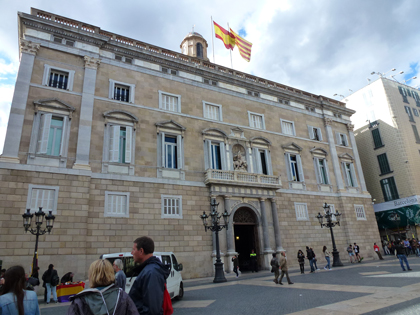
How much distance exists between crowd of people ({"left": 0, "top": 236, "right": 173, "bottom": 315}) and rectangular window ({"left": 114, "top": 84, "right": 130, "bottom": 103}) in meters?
18.9

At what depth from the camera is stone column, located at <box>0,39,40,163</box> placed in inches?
642

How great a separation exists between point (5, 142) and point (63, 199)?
4540mm

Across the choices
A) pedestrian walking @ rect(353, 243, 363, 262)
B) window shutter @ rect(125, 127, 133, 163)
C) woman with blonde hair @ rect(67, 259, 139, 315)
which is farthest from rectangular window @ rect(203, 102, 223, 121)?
woman with blonde hair @ rect(67, 259, 139, 315)

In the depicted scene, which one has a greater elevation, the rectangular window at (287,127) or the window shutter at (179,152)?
the rectangular window at (287,127)

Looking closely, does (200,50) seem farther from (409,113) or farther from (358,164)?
(409,113)

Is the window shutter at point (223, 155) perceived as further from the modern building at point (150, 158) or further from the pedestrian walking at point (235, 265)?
the pedestrian walking at point (235, 265)

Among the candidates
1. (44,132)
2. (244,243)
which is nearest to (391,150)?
(244,243)

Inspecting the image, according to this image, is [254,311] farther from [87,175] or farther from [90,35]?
Answer: [90,35]

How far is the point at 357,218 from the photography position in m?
29.1

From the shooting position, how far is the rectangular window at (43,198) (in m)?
16.1

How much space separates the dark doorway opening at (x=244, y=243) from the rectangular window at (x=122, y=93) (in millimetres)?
13791

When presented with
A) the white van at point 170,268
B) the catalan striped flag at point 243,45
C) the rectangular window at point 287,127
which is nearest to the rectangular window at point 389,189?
the rectangular window at point 287,127

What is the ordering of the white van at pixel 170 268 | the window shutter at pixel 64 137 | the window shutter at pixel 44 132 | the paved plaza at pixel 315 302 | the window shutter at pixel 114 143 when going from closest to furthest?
the paved plaza at pixel 315 302
the white van at pixel 170 268
the window shutter at pixel 44 132
the window shutter at pixel 64 137
the window shutter at pixel 114 143

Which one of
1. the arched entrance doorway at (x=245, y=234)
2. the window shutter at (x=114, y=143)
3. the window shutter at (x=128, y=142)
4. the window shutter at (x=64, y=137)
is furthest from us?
the arched entrance doorway at (x=245, y=234)
